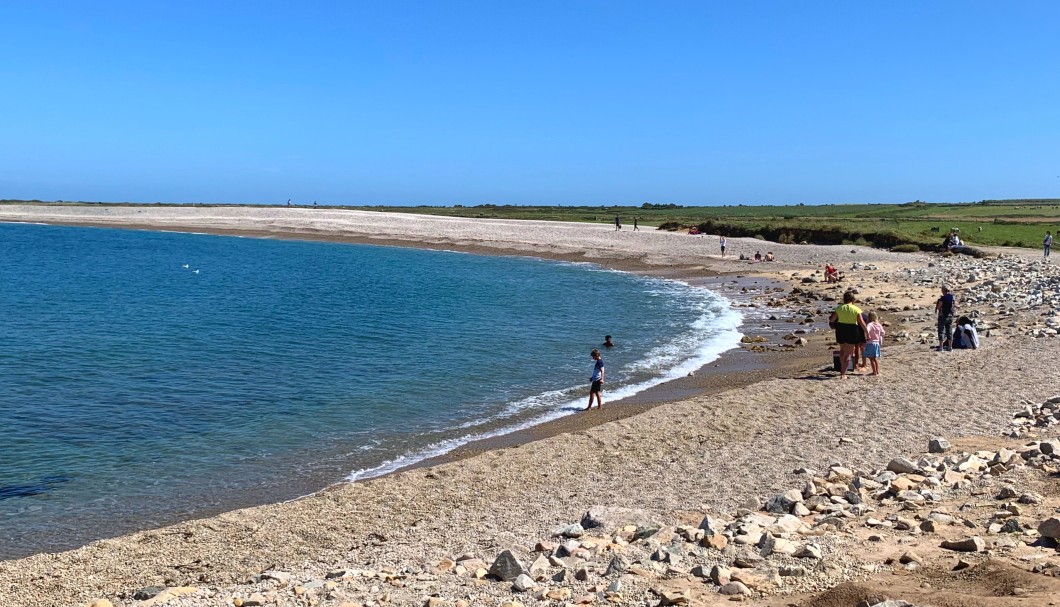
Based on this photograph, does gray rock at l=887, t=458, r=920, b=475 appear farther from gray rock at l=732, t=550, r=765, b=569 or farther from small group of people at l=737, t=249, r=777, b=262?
small group of people at l=737, t=249, r=777, b=262

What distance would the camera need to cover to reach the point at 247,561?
995 centimetres

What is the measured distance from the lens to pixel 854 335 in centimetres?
1870

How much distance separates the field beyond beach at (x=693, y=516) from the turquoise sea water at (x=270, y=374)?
1679mm

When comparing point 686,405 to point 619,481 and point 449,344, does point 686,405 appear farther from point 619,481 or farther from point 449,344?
point 449,344

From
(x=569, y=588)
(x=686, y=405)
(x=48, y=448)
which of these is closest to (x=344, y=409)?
(x=48, y=448)

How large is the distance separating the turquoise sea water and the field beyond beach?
1.68 metres

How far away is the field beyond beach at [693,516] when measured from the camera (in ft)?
24.3

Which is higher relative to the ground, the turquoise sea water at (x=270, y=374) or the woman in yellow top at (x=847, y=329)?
the woman in yellow top at (x=847, y=329)

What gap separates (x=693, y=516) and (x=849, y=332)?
9.96m

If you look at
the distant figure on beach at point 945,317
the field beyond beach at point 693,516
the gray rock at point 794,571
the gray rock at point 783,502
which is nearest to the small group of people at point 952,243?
the field beyond beach at point 693,516

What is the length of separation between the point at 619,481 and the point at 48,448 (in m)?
9.93

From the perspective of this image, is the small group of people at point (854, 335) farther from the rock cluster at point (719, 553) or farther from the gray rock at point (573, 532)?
the gray rock at point (573, 532)

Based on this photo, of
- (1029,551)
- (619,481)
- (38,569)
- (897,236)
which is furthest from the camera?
(897,236)

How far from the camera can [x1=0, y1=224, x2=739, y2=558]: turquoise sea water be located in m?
13.5
